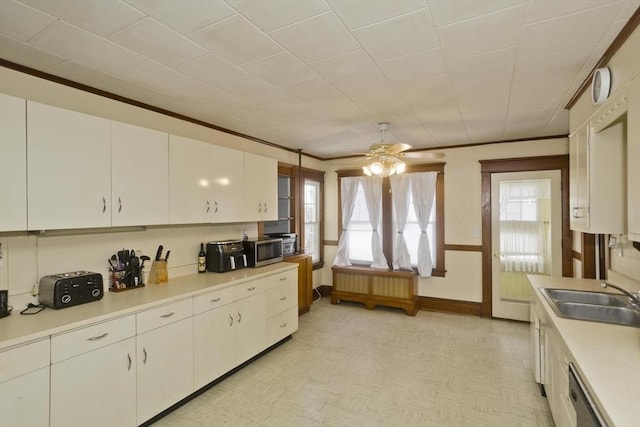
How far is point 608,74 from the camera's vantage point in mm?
2055

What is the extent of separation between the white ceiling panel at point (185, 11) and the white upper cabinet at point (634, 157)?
2163 mm

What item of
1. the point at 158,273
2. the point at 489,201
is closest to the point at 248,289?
the point at 158,273

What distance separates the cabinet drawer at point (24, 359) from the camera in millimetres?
1660

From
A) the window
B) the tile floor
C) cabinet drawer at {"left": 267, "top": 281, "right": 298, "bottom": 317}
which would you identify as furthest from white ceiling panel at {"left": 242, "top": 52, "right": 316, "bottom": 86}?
the window

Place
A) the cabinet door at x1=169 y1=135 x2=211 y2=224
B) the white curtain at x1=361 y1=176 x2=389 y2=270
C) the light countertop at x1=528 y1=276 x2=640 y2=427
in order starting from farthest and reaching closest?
the white curtain at x1=361 y1=176 x2=389 y2=270 → the cabinet door at x1=169 y1=135 x2=211 y2=224 → the light countertop at x1=528 y1=276 x2=640 y2=427

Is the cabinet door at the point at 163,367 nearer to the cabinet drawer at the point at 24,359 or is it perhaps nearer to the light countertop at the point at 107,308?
the light countertop at the point at 107,308

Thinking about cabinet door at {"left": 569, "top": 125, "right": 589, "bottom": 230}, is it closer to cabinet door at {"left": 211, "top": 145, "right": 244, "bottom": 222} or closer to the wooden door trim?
the wooden door trim

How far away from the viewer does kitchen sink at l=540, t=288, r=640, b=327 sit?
87.1 inches

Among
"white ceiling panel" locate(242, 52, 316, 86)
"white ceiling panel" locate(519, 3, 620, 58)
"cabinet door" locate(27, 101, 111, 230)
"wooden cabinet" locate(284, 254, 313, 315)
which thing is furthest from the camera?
"wooden cabinet" locate(284, 254, 313, 315)

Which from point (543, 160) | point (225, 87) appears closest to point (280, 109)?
point (225, 87)

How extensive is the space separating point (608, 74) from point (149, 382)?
3844 mm

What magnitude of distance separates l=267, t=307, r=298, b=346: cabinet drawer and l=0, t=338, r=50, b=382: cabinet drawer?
204cm

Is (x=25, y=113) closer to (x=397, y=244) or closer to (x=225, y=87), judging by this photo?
(x=225, y=87)

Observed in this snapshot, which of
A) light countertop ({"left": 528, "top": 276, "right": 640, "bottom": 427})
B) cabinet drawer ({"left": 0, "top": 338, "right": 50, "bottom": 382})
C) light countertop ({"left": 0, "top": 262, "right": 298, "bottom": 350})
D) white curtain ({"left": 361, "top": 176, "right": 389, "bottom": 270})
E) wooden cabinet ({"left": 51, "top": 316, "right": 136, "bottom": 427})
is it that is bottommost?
wooden cabinet ({"left": 51, "top": 316, "right": 136, "bottom": 427})
